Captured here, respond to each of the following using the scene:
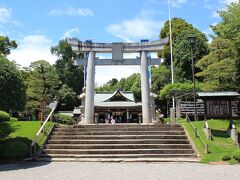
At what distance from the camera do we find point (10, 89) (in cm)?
1470

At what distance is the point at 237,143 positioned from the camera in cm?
1631

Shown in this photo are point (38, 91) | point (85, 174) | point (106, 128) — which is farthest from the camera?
Result: point (38, 91)

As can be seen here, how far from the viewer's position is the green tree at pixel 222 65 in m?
28.1

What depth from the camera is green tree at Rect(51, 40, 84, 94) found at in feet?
205

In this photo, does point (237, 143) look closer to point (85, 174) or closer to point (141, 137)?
point (141, 137)

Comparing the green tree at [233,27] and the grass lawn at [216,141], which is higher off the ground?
the green tree at [233,27]

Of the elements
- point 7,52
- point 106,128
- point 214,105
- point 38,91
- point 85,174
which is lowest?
point 85,174

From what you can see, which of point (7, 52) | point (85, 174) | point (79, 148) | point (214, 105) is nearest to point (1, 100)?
point (79, 148)

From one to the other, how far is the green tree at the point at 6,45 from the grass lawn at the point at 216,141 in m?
33.6

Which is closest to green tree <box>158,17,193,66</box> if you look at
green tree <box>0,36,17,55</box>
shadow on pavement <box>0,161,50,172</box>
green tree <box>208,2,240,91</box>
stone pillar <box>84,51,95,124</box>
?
green tree <box>208,2,240,91</box>

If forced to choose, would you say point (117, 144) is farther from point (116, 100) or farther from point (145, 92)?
point (116, 100)

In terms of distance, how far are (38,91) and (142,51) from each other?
24.1 meters

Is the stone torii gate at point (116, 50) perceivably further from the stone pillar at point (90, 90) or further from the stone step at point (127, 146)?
the stone step at point (127, 146)

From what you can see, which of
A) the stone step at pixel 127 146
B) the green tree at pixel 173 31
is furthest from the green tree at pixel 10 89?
the green tree at pixel 173 31
